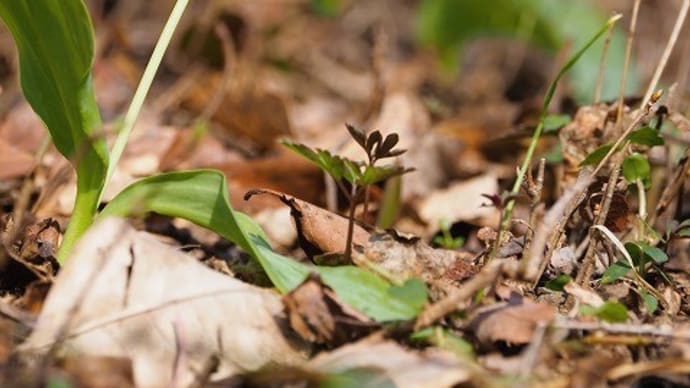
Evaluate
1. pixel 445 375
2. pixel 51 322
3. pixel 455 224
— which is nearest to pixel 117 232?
pixel 51 322

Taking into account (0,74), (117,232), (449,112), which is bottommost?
(449,112)

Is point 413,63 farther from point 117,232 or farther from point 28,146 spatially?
point 117,232

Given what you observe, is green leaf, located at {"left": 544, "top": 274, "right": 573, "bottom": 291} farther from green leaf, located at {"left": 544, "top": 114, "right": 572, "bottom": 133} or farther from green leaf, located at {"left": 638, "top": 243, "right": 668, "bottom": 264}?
green leaf, located at {"left": 544, "top": 114, "right": 572, "bottom": 133}

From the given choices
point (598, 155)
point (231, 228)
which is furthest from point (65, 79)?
point (598, 155)

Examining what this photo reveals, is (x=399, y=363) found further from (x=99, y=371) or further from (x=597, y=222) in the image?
(x=597, y=222)

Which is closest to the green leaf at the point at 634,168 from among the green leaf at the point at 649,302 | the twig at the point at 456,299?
the green leaf at the point at 649,302

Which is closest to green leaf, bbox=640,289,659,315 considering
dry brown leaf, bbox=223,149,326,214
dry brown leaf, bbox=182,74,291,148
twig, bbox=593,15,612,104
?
twig, bbox=593,15,612,104

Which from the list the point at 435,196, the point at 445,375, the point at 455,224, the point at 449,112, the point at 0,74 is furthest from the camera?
the point at 449,112
